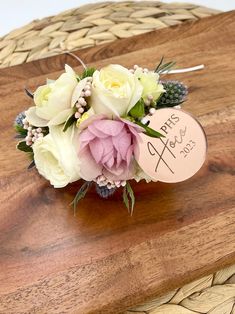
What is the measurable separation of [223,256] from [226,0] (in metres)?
1.77

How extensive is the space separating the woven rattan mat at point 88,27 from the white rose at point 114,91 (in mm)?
603

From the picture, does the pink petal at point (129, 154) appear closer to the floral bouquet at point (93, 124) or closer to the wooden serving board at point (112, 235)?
the floral bouquet at point (93, 124)

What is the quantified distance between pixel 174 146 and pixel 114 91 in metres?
0.16

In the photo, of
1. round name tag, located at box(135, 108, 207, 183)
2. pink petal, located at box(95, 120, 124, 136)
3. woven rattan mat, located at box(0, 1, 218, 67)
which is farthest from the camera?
woven rattan mat, located at box(0, 1, 218, 67)

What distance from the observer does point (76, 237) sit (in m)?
0.82

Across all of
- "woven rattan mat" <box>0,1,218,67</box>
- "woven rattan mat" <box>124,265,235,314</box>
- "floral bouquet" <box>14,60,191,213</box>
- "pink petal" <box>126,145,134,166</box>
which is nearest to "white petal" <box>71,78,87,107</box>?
"floral bouquet" <box>14,60,191,213</box>

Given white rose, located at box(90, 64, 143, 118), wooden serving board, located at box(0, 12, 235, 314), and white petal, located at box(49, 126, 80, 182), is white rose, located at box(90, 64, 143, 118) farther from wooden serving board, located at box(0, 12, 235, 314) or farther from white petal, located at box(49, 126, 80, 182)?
wooden serving board, located at box(0, 12, 235, 314)

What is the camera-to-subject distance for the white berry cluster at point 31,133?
800 mm

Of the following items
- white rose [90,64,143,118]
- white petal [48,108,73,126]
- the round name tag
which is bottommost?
the round name tag

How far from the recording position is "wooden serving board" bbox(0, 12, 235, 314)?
2.50 ft

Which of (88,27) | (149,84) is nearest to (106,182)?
(149,84)

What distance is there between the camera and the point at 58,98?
75cm

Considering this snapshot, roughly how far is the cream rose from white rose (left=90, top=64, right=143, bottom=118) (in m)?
0.03

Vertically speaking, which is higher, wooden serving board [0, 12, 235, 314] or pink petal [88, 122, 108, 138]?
pink petal [88, 122, 108, 138]
